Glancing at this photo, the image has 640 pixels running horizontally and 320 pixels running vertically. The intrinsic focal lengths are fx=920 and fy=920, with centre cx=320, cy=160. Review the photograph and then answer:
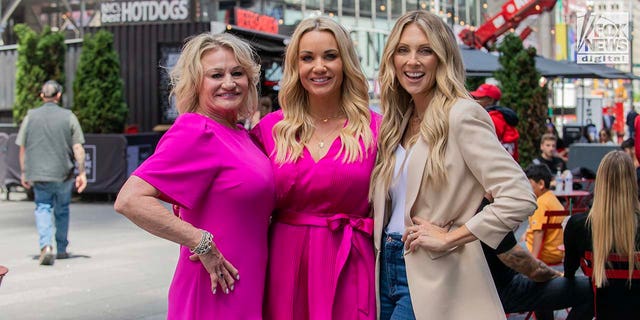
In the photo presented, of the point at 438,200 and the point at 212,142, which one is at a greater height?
the point at 212,142

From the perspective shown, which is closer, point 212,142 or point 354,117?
point 212,142

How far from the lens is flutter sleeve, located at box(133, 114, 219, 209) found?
11.1ft

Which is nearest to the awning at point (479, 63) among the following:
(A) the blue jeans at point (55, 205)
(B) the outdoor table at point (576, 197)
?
(B) the outdoor table at point (576, 197)

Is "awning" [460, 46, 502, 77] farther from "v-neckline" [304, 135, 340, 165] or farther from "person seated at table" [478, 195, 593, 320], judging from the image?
"v-neckline" [304, 135, 340, 165]

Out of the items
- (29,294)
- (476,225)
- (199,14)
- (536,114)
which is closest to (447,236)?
(476,225)

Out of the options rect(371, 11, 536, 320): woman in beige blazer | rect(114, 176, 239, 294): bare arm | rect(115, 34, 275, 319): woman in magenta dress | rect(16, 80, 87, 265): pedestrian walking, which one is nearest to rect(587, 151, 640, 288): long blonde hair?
rect(371, 11, 536, 320): woman in beige blazer

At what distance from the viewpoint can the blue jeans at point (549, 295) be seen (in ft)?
17.5

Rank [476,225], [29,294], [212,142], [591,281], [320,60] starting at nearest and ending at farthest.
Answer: [476,225] < [212,142] < [320,60] < [591,281] < [29,294]

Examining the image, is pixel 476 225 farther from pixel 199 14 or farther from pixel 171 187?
pixel 199 14

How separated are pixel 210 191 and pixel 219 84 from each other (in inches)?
17.6

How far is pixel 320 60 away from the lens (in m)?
3.85

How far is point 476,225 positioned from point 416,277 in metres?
0.33

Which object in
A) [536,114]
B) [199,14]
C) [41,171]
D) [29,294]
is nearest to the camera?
[29,294]

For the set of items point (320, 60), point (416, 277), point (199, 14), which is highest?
point (199, 14)
